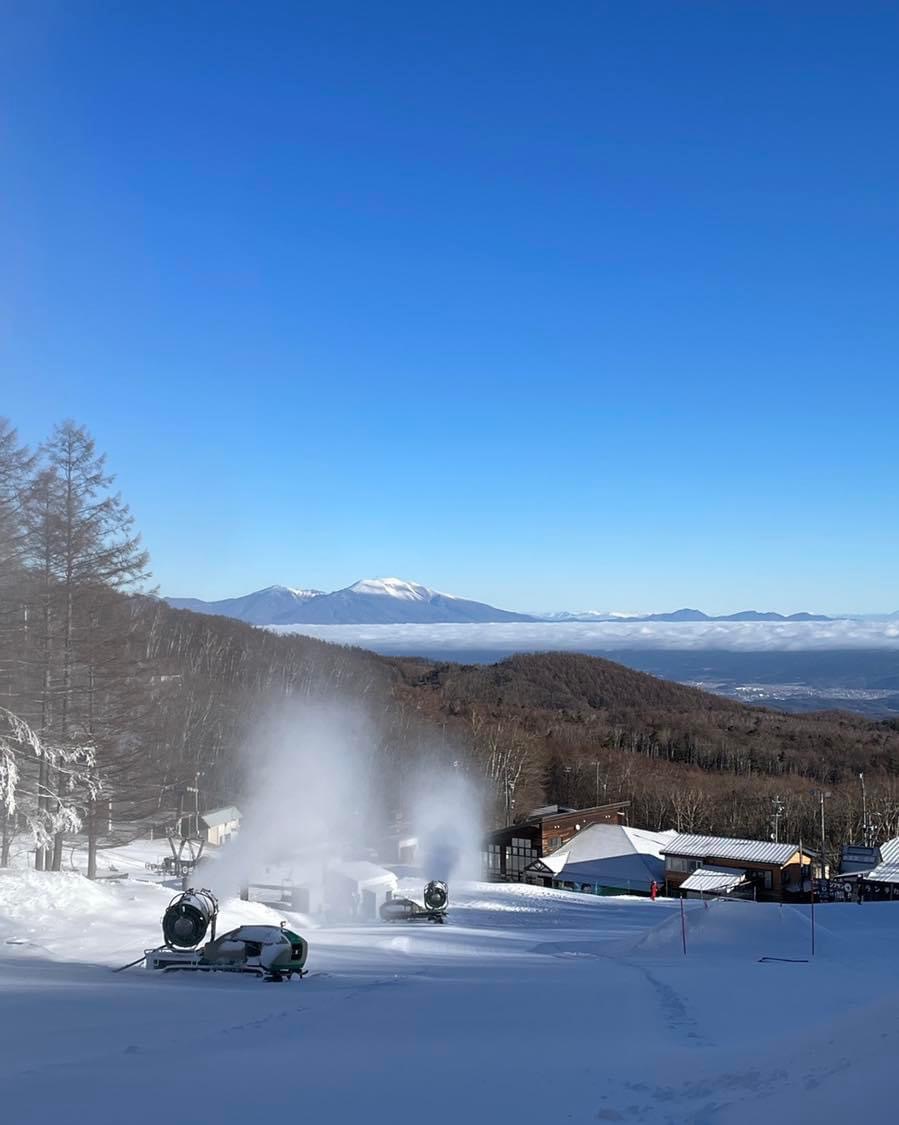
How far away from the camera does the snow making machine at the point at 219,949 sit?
499 inches

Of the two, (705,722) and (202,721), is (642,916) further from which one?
(705,722)

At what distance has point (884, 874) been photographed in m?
31.8

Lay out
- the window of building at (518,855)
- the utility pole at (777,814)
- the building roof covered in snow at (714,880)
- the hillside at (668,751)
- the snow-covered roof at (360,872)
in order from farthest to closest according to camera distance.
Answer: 1. the hillside at (668,751)
2. the utility pole at (777,814)
3. the window of building at (518,855)
4. the building roof covered in snow at (714,880)
5. the snow-covered roof at (360,872)

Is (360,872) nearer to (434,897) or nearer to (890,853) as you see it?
(434,897)

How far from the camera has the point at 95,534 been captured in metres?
20.5

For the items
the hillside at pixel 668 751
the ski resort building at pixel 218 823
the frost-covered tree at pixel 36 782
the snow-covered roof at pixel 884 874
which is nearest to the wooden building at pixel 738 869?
the snow-covered roof at pixel 884 874

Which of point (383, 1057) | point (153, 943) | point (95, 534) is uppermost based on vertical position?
point (95, 534)

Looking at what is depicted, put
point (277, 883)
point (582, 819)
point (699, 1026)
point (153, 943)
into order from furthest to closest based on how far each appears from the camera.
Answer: point (582, 819) → point (277, 883) → point (153, 943) → point (699, 1026)

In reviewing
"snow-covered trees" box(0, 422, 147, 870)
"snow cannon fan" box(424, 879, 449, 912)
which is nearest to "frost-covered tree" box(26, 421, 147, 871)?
"snow-covered trees" box(0, 422, 147, 870)

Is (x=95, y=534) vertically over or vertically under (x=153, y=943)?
over

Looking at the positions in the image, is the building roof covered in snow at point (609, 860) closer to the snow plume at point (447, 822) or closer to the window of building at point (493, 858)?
the window of building at point (493, 858)

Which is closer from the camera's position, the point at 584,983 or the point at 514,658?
the point at 584,983

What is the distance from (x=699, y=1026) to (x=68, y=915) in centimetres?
1107

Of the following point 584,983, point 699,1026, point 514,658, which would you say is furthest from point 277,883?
point 514,658
